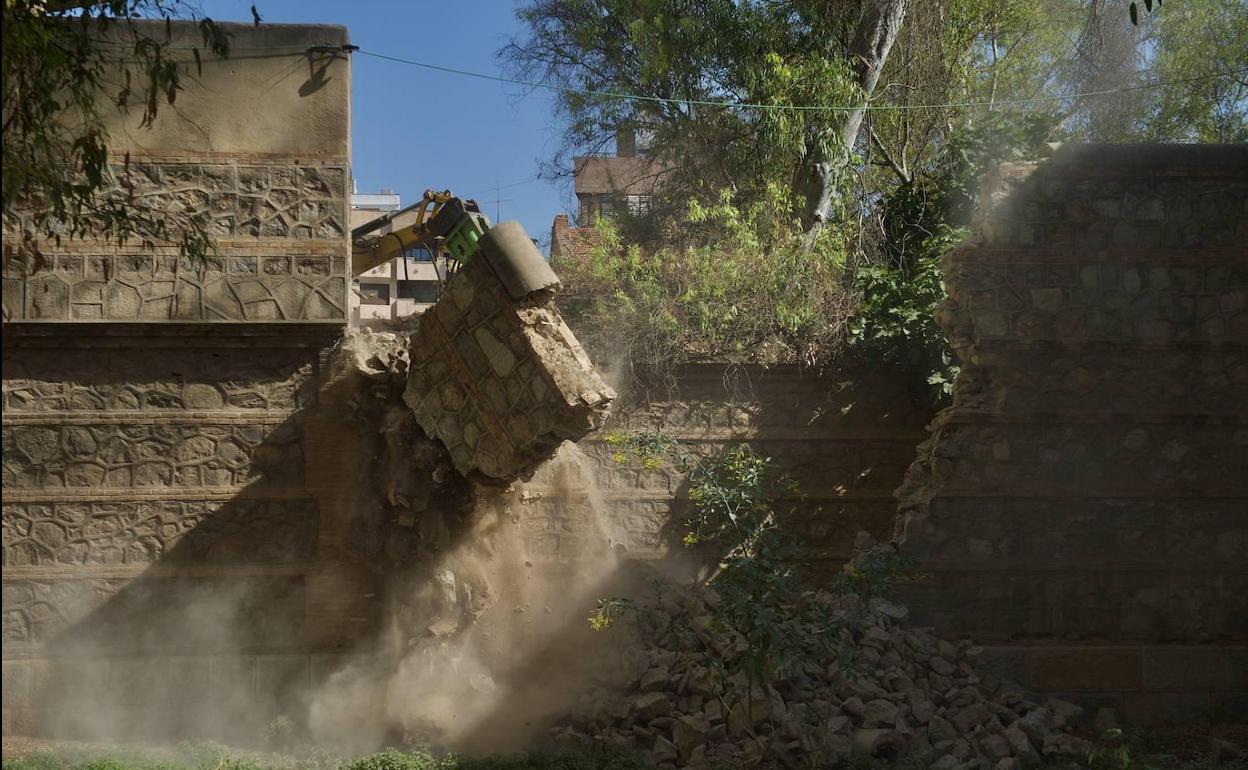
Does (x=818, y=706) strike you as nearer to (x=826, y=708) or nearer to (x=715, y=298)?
(x=826, y=708)

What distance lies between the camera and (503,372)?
Result: 24.3 feet

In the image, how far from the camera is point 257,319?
8.57 metres

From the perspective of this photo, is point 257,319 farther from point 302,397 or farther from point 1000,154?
point 1000,154

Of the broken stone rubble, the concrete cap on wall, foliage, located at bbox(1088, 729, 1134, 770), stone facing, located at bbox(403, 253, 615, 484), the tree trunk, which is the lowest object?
foliage, located at bbox(1088, 729, 1134, 770)

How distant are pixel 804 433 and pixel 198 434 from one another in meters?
5.07

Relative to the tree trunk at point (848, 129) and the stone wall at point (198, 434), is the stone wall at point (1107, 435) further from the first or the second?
the stone wall at point (198, 434)

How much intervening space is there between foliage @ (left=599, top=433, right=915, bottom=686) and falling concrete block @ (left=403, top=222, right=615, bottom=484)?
0.54m

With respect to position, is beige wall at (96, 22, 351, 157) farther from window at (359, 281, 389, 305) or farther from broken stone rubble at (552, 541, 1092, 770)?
window at (359, 281, 389, 305)

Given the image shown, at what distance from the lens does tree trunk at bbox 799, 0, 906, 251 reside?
45.9 ft

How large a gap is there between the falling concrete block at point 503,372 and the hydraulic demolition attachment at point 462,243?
0.04 feet

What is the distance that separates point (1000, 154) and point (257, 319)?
7461 millimetres

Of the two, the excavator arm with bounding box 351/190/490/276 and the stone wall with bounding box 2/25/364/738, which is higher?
the excavator arm with bounding box 351/190/490/276

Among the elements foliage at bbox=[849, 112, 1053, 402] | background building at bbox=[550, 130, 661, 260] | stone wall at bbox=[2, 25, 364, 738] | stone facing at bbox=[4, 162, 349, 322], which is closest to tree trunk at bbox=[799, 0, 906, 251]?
foliage at bbox=[849, 112, 1053, 402]

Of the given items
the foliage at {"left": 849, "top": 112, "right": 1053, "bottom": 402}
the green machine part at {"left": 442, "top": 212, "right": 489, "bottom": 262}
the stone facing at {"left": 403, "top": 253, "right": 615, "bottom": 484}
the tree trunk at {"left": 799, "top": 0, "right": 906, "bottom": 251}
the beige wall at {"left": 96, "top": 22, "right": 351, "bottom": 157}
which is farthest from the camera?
the tree trunk at {"left": 799, "top": 0, "right": 906, "bottom": 251}
